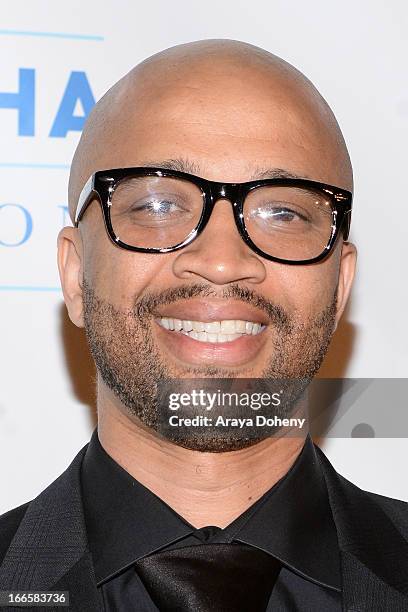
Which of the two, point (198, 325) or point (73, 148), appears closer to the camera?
point (198, 325)

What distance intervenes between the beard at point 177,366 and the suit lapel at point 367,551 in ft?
0.55

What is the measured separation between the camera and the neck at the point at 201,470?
5.57 feet

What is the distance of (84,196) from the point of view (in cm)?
178

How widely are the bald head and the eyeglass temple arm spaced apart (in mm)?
44

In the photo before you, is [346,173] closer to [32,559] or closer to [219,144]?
[219,144]

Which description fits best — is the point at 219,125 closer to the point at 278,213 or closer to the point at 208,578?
the point at 278,213

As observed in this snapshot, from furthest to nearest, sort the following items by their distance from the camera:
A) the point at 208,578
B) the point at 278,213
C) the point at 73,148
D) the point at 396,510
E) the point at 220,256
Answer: the point at 73,148 < the point at 396,510 < the point at 278,213 < the point at 220,256 < the point at 208,578

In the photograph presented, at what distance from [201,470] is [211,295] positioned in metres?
0.30

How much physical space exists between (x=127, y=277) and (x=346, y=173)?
0.46 metres

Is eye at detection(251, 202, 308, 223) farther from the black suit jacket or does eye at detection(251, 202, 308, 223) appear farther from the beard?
the black suit jacket

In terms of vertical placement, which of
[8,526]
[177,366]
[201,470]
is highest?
[177,366]

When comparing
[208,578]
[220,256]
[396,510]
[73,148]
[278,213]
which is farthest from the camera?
[73,148]

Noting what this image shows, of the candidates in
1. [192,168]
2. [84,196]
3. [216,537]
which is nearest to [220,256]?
[192,168]

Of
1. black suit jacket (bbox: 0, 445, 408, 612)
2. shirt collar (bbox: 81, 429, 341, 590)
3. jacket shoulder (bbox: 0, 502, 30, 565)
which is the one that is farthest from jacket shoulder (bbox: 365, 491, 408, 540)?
jacket shoulder (bbox: 0, 502, 30, 565)
